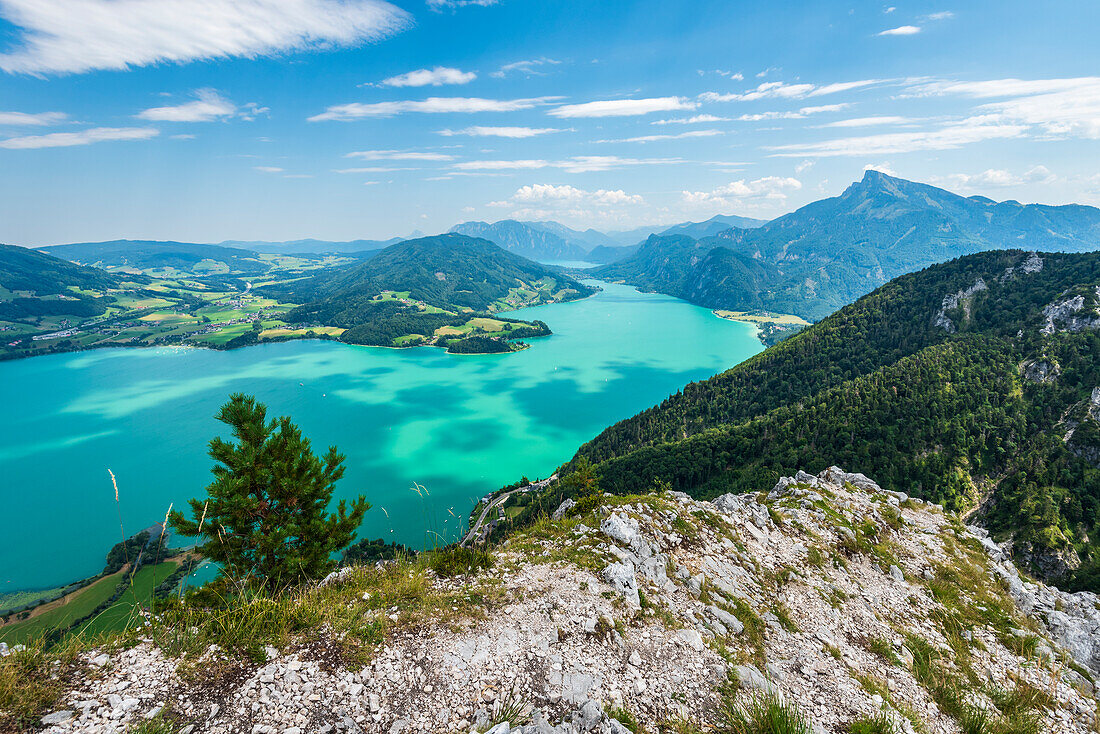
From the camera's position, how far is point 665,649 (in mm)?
A: 11031

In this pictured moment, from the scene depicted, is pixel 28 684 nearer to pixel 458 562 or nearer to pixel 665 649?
pixel 458 562

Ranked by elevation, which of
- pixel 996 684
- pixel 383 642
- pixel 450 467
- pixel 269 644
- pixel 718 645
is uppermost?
pixel 269 644

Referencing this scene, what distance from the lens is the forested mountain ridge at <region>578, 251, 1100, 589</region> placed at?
180 ft

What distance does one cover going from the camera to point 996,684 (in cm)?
1248

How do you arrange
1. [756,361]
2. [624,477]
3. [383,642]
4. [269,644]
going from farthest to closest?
1. [756,361]
2. [624,477]
3. [383,642]
4. [269,644]

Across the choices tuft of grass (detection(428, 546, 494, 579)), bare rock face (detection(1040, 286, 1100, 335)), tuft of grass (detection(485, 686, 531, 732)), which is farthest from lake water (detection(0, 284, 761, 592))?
bare rock face (detection(1040, 286, 1100, 335))

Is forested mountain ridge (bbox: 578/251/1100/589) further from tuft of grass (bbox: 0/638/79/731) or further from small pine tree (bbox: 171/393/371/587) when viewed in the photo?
Answer: tuft of grass (bbox: 0/638/79/731)

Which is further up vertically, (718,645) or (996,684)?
(718,645)

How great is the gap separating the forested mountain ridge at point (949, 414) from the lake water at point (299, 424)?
102 feet

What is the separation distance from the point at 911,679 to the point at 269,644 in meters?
17.0

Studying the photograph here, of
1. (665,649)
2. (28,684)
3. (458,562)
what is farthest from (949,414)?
(28,684)

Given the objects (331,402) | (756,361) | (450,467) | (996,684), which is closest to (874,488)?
(996,684)

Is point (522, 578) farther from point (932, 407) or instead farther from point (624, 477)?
point (932, 407)

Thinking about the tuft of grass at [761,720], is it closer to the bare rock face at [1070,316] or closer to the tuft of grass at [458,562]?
the tuft of grass at [458,562]
